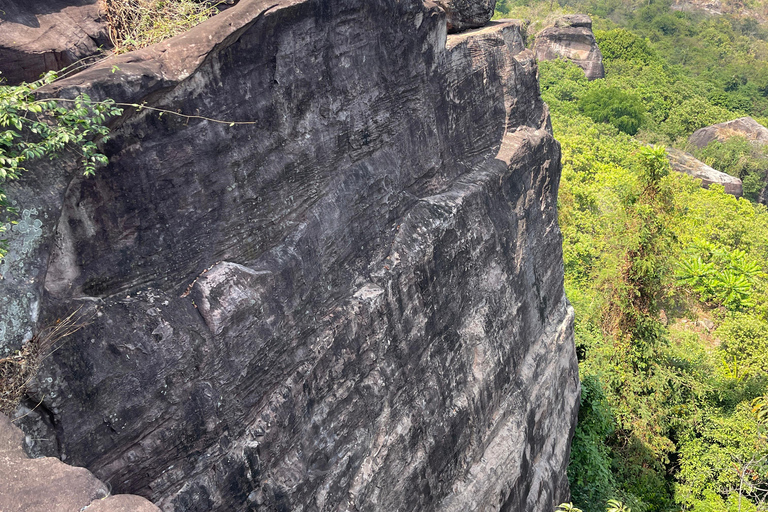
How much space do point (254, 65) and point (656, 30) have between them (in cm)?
6934

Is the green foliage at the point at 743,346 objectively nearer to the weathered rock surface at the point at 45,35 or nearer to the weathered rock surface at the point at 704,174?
the weathered rock surface at the point at 704,174

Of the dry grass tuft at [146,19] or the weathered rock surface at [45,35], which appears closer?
the weathered rock surface at [45,35]

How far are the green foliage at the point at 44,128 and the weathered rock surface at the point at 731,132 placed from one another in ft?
124

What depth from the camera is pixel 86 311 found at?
391 cm

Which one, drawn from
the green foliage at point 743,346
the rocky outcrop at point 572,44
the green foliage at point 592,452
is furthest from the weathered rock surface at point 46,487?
the rocky outcrop at point 572,44

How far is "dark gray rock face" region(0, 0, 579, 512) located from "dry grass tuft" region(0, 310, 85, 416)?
75 millimetres

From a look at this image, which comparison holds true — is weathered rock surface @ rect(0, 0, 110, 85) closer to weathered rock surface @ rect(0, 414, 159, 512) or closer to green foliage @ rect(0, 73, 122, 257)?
green foliage @ rect(0, 73, 122, 257)

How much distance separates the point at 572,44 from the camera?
3803 centimetres

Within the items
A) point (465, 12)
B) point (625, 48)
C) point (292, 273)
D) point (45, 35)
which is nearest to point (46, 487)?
point (292, 273)

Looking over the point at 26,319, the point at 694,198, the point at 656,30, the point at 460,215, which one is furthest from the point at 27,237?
the point at 656,30

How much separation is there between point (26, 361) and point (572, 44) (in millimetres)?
40843

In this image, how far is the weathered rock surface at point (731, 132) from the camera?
Result: 33.2 meters

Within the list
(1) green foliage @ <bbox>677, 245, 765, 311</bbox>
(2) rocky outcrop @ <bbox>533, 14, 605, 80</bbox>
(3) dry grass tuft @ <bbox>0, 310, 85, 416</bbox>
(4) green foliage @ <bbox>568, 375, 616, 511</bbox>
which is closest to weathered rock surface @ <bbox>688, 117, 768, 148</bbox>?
(2) rocky outcrop @ <bbox>533, 14, 605, 80</bbox>

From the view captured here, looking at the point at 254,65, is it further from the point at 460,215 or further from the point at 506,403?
the point at 506,403
